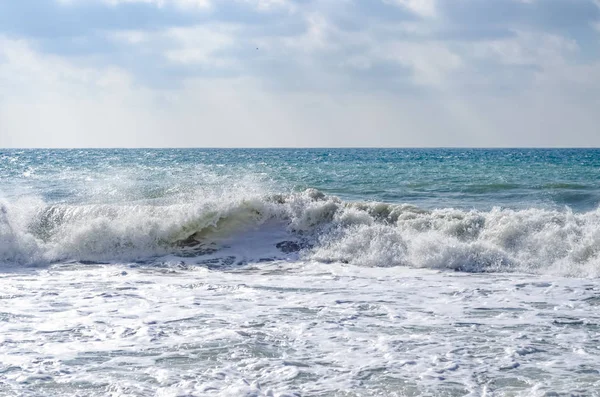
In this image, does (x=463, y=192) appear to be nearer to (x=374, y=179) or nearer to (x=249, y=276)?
(x=374, y=179)

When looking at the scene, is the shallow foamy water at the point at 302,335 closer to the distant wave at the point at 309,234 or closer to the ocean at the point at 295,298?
the ocean at the point at 295,298

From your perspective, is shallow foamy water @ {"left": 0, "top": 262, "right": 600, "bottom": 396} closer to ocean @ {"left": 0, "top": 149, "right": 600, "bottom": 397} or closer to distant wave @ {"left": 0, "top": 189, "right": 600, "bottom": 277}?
ocean @ {"left": 0, "top": 149, "right": 600, "bottom": 397}

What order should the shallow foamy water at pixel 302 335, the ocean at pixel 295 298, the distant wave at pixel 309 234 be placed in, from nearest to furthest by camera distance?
the shallow foamy water at pixel 302 335 < the ocean at pixel 295 298 < the distant wave at pixel 309 234

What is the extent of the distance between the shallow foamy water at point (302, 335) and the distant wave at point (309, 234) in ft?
3.56

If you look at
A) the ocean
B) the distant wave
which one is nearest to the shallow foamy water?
the ocean

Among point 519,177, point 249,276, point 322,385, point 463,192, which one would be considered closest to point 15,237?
point 249,276

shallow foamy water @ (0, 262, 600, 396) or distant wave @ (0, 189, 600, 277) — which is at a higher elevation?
distant wave @ (0, 189, 600, 277)

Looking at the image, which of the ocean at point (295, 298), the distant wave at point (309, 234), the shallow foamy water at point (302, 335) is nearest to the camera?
the shallow foamy water at point (302, 335)

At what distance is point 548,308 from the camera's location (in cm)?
806

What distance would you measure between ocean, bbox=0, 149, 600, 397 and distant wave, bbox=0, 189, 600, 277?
0.13ft

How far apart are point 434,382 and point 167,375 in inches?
87.8

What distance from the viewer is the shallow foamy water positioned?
5543 millimetres

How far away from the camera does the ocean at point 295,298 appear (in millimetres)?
5703

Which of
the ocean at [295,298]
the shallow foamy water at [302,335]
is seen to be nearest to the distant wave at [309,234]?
the ocean at [295,298]
